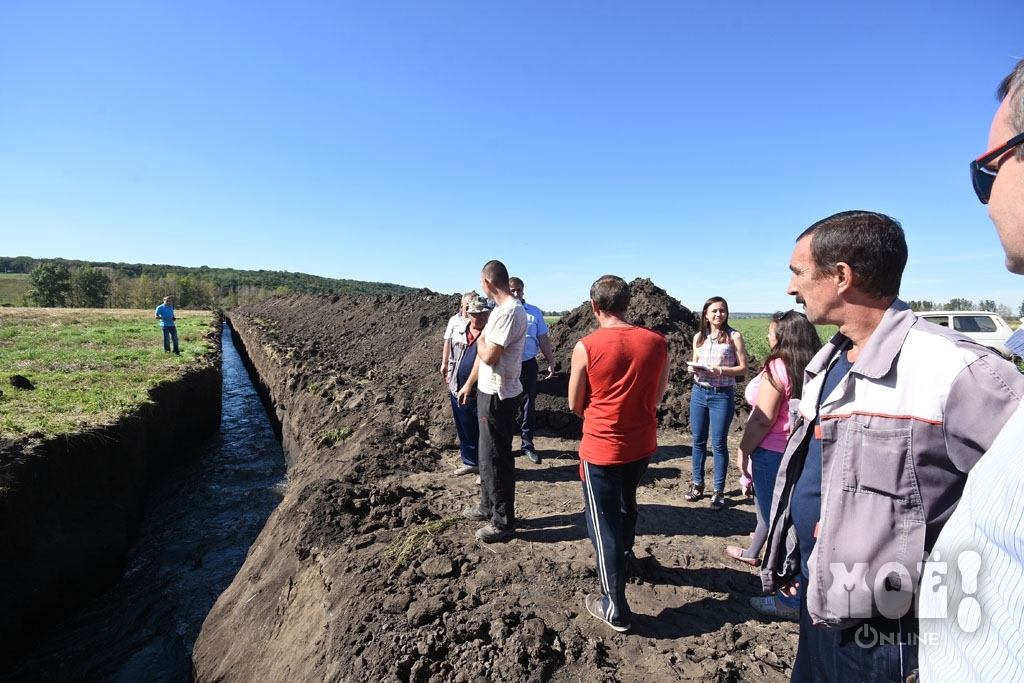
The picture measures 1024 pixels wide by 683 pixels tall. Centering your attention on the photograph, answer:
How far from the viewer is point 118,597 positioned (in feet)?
18.5

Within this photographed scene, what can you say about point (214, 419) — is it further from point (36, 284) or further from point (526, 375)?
point (36, 284)

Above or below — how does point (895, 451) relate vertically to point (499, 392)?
above

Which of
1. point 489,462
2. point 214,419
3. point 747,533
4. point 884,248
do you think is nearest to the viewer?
point 884,248

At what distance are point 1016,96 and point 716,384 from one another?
3695 mm

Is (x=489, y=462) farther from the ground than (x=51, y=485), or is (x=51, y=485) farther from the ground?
(x=489, y=462)

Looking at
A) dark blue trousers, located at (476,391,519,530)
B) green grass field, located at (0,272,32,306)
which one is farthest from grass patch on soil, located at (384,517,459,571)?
green grass field, located at (0,272,32,306)

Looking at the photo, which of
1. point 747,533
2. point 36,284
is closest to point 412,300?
point 747,533

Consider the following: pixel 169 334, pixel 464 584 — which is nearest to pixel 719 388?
pixel 464 584

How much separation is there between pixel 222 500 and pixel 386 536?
585cm

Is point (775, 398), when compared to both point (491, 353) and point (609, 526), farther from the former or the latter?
point (491, 353)

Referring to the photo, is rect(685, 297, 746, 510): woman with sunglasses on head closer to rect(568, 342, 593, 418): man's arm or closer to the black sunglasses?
rect(568, 342, 593, 418): man's arm

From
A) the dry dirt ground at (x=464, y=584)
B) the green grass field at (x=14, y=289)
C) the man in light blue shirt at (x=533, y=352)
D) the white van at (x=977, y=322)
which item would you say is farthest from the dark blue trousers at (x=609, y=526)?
the green grass field at (x=14, y=289)

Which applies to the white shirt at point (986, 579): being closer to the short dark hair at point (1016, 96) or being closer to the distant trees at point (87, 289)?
the short dark hair at point (1016, 96)

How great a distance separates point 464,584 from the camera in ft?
10.7
